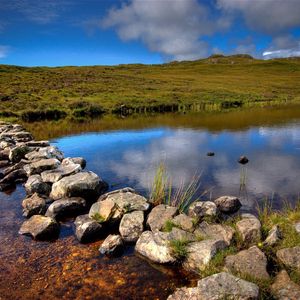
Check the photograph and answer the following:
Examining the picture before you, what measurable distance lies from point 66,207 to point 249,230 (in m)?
7.13

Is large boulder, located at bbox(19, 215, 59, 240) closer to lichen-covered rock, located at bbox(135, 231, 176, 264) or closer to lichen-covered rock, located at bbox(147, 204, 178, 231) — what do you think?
lichen-covered rock, located at bbox(135, 231, 176, 264)

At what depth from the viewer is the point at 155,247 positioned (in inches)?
412

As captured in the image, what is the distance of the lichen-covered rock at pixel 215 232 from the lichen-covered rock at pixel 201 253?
591 mm

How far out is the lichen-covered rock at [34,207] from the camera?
45.9 feet

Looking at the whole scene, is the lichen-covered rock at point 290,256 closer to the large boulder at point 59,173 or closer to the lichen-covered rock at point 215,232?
the lichen-covered rock at point 215,232

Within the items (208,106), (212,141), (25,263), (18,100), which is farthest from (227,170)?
(18,100)

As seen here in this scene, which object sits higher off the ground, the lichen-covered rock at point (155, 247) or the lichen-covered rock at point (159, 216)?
the lichen-covered rock at point (159, 216)

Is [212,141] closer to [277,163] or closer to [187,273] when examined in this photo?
[277,163]

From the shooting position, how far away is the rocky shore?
8211mm

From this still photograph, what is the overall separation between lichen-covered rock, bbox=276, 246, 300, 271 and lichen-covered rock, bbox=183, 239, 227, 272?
4.92ft

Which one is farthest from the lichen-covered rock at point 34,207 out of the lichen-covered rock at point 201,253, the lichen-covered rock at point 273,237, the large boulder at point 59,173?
the lichen-covered rock at point 273,237

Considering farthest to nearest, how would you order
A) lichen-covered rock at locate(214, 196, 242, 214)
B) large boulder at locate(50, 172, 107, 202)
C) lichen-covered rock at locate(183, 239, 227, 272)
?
large boulder at locate(50, 172, 107, 202), lichen-covered rock at locate(214, 196, 242, 214), lichen-covered rock at locate(183, 239, 227, 272)

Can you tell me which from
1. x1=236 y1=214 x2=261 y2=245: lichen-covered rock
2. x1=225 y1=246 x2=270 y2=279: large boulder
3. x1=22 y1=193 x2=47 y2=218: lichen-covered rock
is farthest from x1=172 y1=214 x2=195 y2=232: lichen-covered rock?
x1=22 y1=193 x2=47 y2=218: lichen-covered rock

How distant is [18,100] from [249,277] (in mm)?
62164
